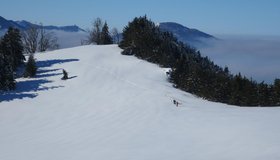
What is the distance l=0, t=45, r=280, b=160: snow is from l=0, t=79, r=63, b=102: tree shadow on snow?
102 millimetres

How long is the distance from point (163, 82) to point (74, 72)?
38.6 feet

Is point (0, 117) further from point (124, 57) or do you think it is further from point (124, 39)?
point (124, 39)

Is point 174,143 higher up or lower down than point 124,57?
lower down

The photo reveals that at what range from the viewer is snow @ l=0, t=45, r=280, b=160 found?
2092cm

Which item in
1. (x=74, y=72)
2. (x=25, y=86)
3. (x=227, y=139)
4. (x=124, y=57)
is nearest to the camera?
(x=227, y=139)

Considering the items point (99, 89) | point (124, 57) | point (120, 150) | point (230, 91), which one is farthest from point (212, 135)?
point (124, 57)

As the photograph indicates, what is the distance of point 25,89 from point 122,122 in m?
17.5

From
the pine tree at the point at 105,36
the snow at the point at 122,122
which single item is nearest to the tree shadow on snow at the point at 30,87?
the snow at the point at 122,122

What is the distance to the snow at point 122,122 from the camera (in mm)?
20922

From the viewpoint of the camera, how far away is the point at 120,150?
21.9 m

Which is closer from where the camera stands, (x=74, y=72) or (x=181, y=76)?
(x=181, y=76)

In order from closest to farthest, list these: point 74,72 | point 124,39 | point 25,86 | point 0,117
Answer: point 0,117 < point 25,86 < point 74,72 < point 124,39

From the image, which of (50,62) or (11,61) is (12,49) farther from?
(50,62)

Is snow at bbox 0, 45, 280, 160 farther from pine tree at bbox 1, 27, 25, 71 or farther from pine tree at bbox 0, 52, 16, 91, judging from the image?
pine tree at bbox 1, 27, 25, 71
